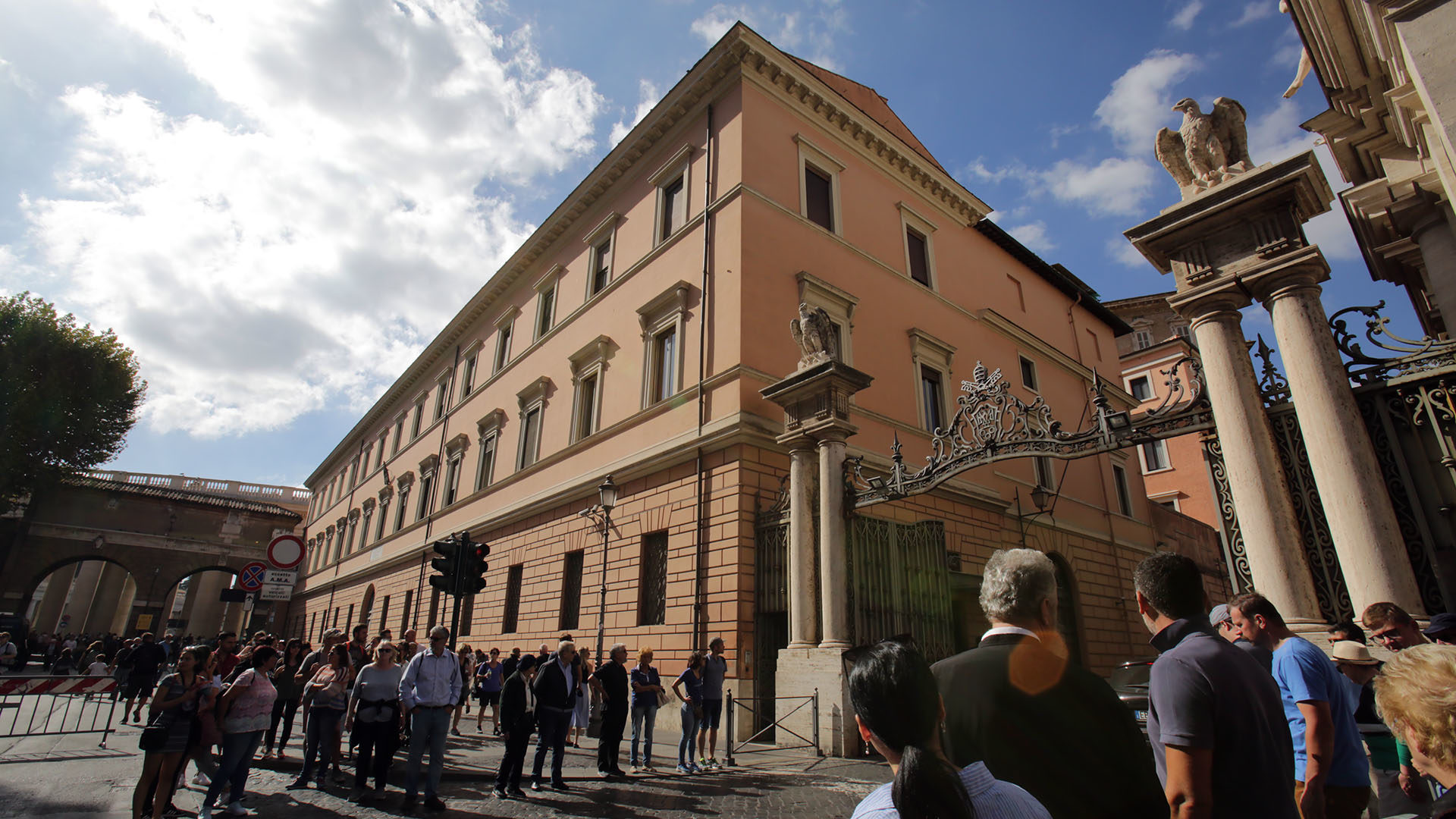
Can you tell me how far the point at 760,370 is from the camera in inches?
490

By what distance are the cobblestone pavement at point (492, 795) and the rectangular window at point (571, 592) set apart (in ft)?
17.2

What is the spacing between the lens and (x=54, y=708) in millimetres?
13148

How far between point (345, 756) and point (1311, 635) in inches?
426

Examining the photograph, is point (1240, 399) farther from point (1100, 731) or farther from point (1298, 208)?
point (1100, 731)

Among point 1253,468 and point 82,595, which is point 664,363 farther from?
point 82,595

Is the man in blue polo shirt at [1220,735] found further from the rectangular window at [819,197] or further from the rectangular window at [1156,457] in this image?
the rectangular window at [1156,457]

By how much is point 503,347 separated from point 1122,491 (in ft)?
66.0

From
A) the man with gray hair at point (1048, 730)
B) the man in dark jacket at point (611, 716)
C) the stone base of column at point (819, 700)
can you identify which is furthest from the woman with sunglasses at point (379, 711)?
the man with gray hair at point (1048, 730)

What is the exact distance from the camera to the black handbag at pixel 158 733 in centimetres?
539

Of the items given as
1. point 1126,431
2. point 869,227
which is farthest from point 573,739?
point 869,227

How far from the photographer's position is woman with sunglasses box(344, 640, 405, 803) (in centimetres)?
669

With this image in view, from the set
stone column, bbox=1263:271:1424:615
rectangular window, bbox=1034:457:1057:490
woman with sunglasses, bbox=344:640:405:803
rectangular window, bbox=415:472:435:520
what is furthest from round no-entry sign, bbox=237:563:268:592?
rectangular window, bbox=1034:457:1057:490

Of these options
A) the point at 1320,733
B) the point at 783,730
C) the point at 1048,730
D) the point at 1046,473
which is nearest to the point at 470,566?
the point at 783,730

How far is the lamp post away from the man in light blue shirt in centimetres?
486
